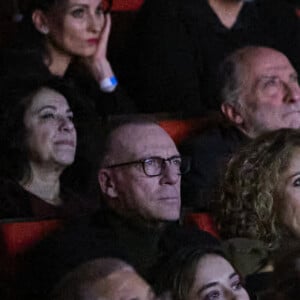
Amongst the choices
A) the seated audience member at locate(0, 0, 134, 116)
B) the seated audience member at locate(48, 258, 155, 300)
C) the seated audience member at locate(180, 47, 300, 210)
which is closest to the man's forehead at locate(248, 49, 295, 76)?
the seated audience member at locate(180, 47, 300, 210)

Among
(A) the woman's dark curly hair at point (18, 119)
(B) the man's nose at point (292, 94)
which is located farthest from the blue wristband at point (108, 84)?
(B) the man's nose at point (292, 94)

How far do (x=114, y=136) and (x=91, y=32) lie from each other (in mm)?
525

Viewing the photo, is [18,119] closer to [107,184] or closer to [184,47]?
[107,184]

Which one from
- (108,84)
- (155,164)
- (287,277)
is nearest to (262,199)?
(155,164)

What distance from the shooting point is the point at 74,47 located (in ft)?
6.78

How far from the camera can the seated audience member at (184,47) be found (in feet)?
6.75

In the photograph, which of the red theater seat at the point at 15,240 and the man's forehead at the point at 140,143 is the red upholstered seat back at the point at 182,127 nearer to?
the man's forehead at the point at 140,143

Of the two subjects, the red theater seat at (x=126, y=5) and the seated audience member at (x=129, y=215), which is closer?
the seated audience member at (x=129, y=215)

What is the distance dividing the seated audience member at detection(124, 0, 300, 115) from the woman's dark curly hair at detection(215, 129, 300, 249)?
0.41 meters

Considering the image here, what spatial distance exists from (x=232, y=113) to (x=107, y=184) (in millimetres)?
414

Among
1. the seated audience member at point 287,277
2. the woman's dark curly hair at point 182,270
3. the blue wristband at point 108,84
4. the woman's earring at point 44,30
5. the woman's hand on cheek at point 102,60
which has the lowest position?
the blue wristband at point 108,84

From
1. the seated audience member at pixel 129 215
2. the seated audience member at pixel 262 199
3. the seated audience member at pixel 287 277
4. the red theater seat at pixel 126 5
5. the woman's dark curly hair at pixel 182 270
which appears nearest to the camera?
the seated audience member at pixel 287 277

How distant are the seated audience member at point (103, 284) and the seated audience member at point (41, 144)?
584 mm

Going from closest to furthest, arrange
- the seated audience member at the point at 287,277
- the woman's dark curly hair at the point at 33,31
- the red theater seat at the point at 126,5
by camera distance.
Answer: the seated audience member at the point at 287,277, the woman's dark curly hair at the point at 33,31, the red theater seat at the point at 126,5
